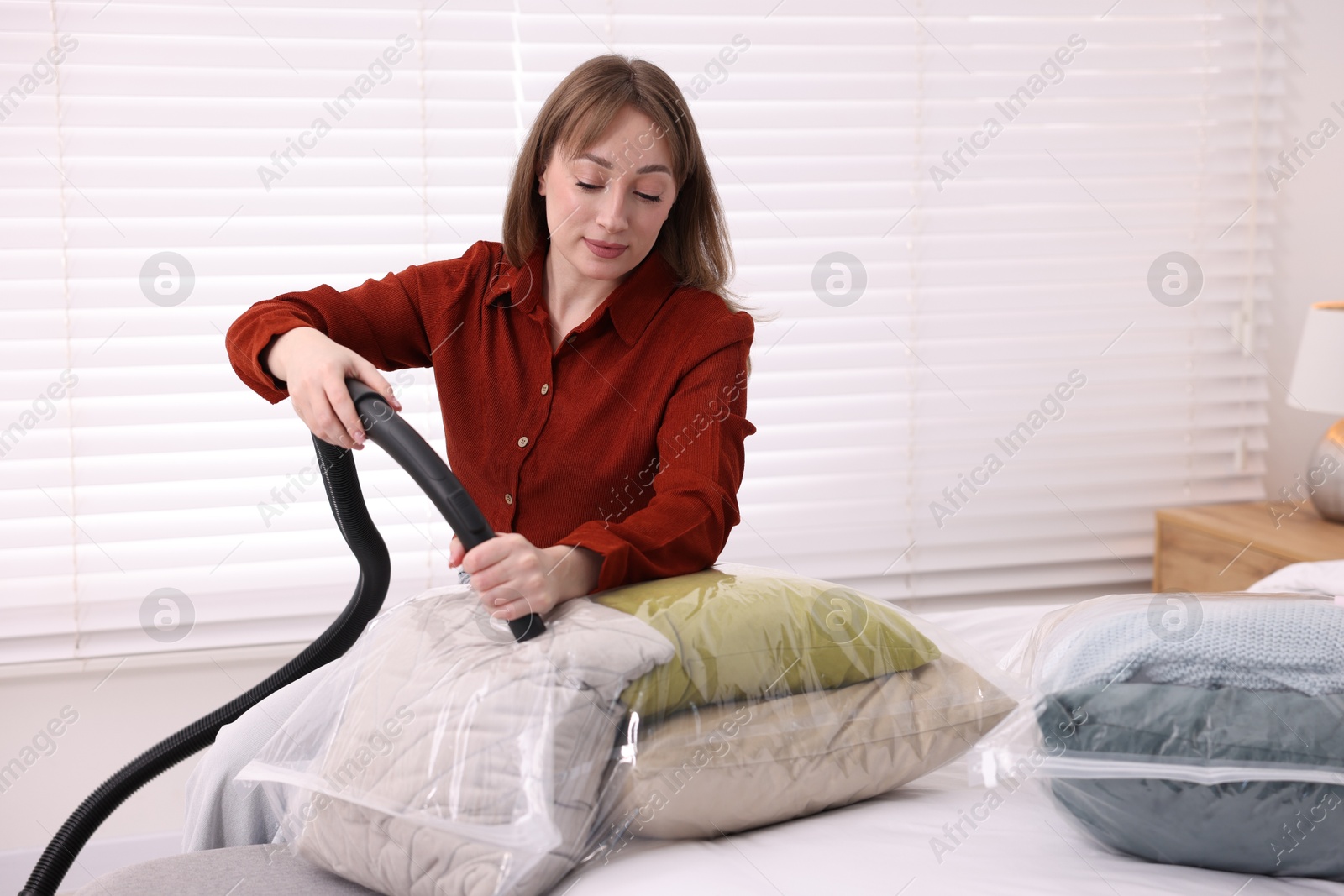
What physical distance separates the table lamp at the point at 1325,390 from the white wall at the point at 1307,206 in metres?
0.34

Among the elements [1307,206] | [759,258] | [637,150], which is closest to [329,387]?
[637,150]

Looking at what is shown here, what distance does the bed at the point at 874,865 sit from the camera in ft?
2.86

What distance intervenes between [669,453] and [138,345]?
1432mm

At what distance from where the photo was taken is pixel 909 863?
2.95 feet

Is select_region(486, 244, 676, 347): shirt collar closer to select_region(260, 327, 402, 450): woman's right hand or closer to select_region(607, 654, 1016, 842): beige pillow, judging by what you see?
select_region(260, 327, 402, 450): woman's right hand

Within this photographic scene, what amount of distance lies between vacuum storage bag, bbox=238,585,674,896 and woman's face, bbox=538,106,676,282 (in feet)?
1.84

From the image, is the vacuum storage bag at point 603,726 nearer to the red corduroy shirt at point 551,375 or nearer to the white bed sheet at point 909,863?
the white bed sheet at point 909,863

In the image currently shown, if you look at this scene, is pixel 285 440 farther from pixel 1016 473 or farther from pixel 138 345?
pixel 1016 473

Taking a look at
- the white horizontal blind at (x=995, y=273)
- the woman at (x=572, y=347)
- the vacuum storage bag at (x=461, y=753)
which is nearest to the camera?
the vacuum storage bag at (x=461, y=753)

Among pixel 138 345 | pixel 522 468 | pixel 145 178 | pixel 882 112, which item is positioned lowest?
pixel 522 468

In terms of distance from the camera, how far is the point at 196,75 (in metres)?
2.15

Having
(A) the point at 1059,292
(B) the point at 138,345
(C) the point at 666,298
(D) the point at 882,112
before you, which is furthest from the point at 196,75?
(A) the point at 1059,292

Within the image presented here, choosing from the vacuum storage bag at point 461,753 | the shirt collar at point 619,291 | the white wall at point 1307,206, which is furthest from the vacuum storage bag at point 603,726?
the white wall at point 1307,206

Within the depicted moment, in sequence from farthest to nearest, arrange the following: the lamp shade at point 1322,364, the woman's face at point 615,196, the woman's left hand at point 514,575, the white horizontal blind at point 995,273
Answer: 1. the white horizontal blind at point 995,273
2. the lamp shade at point 1322,364
3. the woman's face at point 615,196
4. the woman's left hand at point 514,575
